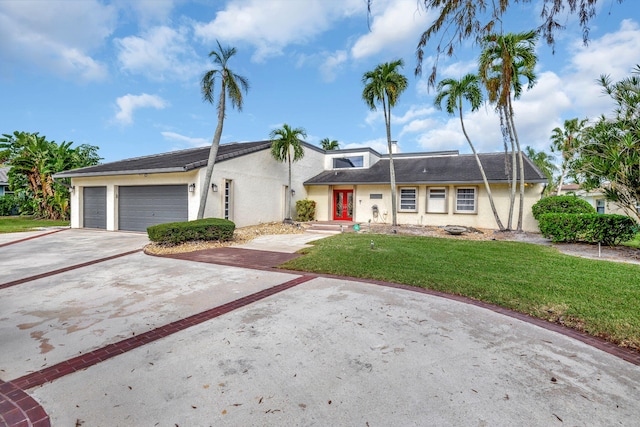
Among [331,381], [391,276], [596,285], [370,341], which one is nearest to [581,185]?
[596,285]

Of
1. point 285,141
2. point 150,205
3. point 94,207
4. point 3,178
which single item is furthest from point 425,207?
point 3,178

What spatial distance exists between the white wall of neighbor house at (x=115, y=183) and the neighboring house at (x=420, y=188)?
734cm

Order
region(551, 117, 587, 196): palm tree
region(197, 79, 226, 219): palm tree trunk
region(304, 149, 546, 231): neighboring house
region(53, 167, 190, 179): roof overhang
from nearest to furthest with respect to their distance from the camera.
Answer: region(197, 79, 226, 219): palm tree trunk < region(53, 167, 190, 179): roof overhang < region(304, 149, 546, 231): neighboring house < region(551, 117, 587, 196): palm tree

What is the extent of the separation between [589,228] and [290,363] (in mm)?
11733

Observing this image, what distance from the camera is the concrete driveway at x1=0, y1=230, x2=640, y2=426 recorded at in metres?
2.27

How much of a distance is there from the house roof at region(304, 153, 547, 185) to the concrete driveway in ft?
38.3

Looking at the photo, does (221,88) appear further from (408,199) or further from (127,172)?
(408,199)

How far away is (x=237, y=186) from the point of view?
46.0 ft

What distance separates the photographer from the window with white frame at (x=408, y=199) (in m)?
16.5

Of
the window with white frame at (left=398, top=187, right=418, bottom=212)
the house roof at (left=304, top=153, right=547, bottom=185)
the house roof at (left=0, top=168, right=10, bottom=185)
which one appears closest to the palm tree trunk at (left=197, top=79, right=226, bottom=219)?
the house roof at (left=304, top=153, right=547, bottom=185)

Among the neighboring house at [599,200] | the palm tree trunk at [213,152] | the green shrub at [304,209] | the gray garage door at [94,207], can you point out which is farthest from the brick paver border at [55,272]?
the neighboring house at [599,200]

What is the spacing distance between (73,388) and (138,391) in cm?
56

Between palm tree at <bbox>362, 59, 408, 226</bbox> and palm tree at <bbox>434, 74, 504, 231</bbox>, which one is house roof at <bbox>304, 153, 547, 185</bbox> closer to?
palm tree at <bbox>434, 74, 504, 231</bbox>

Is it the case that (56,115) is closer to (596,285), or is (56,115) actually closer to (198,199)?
(198,199)
